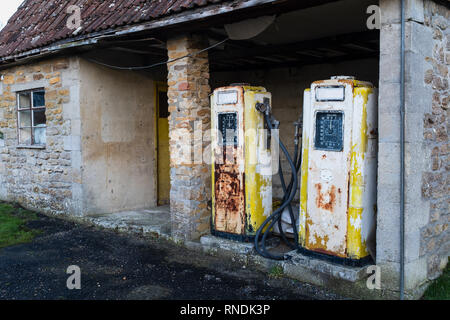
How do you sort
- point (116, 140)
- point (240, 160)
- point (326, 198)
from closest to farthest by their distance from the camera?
1. point (326, 198)
2. point (240, 160)
3. point (116, 140)

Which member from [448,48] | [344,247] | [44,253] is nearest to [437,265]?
[344,247]

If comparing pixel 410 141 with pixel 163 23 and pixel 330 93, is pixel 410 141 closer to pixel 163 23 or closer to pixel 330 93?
pixel 330 93

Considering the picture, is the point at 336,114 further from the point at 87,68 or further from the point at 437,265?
the point at 87,68

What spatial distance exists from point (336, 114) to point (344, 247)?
1313 mm

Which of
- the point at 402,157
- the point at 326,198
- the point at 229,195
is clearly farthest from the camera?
the point at 229,195

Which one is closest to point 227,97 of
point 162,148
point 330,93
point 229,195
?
point 229,195

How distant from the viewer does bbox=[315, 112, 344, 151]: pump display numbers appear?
423 cm

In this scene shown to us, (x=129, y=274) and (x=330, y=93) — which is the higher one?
(x=330, y=93)

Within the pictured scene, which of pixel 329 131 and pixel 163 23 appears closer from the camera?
pixel 329 131

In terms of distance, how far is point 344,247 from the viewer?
14.0ft

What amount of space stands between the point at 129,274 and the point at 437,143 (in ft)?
11.9

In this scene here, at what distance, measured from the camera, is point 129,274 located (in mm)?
4934

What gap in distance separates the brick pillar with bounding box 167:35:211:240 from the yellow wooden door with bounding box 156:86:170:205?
8.33ft

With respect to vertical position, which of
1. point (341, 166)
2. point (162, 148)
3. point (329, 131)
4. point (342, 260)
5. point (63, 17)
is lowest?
point (342, 260)
